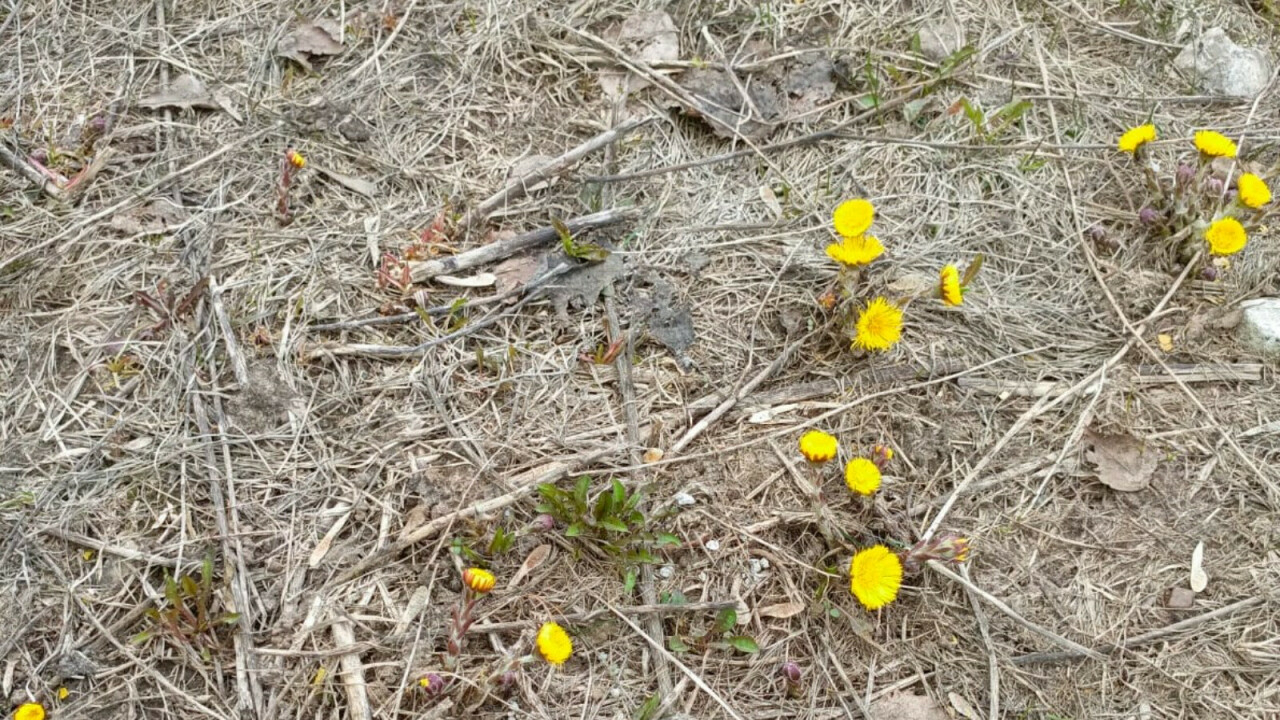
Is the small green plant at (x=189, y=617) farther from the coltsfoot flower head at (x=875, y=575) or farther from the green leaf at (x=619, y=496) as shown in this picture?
the coltsfoot flower head at (x=875, y=575)

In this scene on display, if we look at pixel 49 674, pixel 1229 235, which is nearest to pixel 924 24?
pixel 1229 235

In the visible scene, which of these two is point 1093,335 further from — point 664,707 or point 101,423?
point 101,423

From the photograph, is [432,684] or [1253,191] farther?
[1253,191]

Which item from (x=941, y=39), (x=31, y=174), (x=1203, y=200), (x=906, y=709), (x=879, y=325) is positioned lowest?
(x=906, y=709)

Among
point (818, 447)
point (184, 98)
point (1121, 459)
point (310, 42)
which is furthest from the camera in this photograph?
point (310, 42)

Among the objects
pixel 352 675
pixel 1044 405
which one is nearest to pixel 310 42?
pixel 352 675

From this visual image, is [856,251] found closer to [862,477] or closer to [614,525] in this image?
[862,477]

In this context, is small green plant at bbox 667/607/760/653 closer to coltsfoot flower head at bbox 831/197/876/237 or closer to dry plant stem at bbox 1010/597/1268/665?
dry plant stem at bbox 1010/597/1268/665
